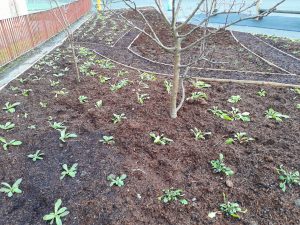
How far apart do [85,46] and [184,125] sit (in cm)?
541

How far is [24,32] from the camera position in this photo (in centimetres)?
756

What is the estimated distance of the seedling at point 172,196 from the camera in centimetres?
247

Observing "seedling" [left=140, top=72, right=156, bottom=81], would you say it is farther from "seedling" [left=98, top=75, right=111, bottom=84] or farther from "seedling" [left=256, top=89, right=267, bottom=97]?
"seedling" [left=256, top=89, right=267, bottom=97]

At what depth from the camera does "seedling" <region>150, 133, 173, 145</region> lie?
3.22 m

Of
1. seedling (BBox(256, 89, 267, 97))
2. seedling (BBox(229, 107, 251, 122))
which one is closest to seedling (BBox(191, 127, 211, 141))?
→ seedling (BBox(229, 107, 251, 122))

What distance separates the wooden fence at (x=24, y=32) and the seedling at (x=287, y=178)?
Result: 4775 mm

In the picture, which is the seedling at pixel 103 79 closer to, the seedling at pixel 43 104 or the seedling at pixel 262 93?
the seedling at pixel 43 104

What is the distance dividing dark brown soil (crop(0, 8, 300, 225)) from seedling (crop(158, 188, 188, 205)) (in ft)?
0.16

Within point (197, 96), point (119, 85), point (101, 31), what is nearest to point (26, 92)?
point (119, 85)

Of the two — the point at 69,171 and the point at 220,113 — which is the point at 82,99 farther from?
the point at 220,113

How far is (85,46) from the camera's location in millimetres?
7934

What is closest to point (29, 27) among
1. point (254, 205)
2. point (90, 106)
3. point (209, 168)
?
point (90, 106)

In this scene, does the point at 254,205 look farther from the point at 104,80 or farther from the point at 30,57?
the point at 30,57

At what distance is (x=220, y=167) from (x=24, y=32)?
702 centimetres
